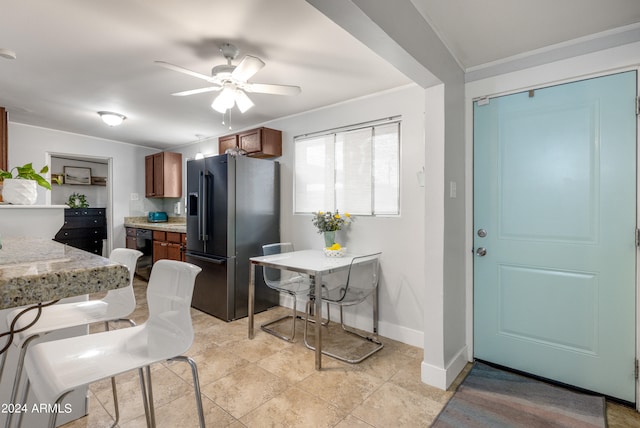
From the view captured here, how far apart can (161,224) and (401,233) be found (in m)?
Result: 3.80

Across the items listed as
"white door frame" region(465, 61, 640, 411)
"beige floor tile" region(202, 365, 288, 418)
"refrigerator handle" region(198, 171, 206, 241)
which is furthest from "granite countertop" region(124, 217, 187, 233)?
"white door frame" region(465, 61, 640, 411)

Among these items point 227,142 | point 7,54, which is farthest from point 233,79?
point 227,142

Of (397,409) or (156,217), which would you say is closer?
(397,409)

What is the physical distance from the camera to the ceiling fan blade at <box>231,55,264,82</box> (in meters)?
1.87

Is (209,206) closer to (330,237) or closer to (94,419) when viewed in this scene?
(330,237)

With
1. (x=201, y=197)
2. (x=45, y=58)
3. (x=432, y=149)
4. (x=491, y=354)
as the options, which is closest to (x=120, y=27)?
(x=45, y=58)

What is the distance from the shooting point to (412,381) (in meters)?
2.16

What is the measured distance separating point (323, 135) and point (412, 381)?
8.01ft

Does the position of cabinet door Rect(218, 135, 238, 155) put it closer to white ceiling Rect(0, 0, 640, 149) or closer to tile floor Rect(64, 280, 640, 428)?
white ceiling Rect(0, 0, 640, 149)

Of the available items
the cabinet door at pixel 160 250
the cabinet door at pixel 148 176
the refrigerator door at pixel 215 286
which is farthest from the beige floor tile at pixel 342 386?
the cabinet door at pixel 148 176

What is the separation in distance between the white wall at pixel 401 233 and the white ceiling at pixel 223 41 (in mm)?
159

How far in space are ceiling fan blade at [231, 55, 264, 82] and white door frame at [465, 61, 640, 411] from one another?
158cm

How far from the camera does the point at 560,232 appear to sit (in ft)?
6.85

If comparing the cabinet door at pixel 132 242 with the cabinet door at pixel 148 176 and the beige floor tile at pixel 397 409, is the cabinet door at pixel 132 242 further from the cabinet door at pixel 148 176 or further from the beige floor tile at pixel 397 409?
the beige floor tile at pixel 397 409
